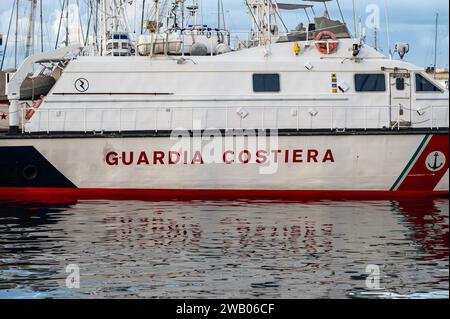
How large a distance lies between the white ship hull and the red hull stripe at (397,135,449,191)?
0.08ft

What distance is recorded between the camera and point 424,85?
2261 centimetres

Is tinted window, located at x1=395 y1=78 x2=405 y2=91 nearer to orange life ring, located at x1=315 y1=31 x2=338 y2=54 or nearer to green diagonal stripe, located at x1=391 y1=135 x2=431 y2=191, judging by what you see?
green diagonal stripe, located at x1=391 y1=135 x2=431 y2=191

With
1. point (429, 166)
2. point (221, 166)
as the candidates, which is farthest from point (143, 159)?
point (429, 166)

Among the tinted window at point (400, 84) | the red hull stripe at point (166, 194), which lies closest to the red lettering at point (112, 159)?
the red hull stripe at point (166, 194)

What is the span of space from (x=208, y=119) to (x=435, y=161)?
560cm

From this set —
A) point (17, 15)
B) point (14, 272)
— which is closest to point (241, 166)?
point (14, 272)

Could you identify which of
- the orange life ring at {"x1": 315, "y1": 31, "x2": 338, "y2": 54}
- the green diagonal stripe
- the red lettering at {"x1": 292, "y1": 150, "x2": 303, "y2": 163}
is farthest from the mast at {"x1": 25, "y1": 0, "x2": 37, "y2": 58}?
the green diagonal stripe

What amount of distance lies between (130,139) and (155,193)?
4.72 ft

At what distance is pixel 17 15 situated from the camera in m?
43.5

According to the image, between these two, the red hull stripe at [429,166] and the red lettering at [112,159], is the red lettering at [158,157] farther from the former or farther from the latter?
the red hull stripe at [429,166]

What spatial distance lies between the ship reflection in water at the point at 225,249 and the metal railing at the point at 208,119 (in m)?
2.14

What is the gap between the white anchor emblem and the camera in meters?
21.6

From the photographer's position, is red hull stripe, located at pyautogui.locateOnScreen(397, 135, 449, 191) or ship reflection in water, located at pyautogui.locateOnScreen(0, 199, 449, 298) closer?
ship reflection in water, located at pyautogui.locateOnScreen(0, 199, 449, 298)
